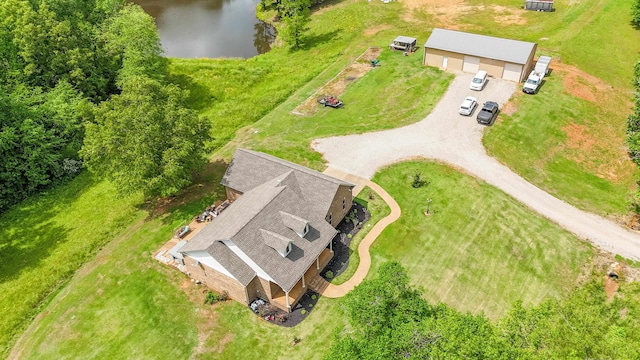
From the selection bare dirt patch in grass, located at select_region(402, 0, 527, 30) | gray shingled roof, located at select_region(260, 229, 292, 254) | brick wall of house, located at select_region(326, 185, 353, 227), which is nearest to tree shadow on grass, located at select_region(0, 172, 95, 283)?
gray shingled roof, located at select_region(260, 229, 292, 254)

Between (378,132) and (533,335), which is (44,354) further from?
(378,132)

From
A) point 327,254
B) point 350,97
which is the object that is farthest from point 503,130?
point 327,254

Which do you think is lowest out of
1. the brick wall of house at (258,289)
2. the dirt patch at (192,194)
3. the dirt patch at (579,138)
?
the dirt patch at (579,138)

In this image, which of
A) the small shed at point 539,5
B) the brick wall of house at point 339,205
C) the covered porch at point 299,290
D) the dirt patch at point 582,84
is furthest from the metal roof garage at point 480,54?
the covered porch at point 299,290

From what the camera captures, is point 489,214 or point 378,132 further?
point 378,132

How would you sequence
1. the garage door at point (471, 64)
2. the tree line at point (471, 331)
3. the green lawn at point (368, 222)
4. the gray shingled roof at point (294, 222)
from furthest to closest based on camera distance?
the garage door at point (471, 64), the green lawn at point (368, 222), the gray shingled roof at point (294, 222), the tree line at point (471, 331)

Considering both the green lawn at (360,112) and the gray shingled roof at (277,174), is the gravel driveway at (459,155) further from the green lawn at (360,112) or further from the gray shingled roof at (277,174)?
the gray shingled roof at (277,174)

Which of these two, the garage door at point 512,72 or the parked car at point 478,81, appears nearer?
the parked car at point 478,81
